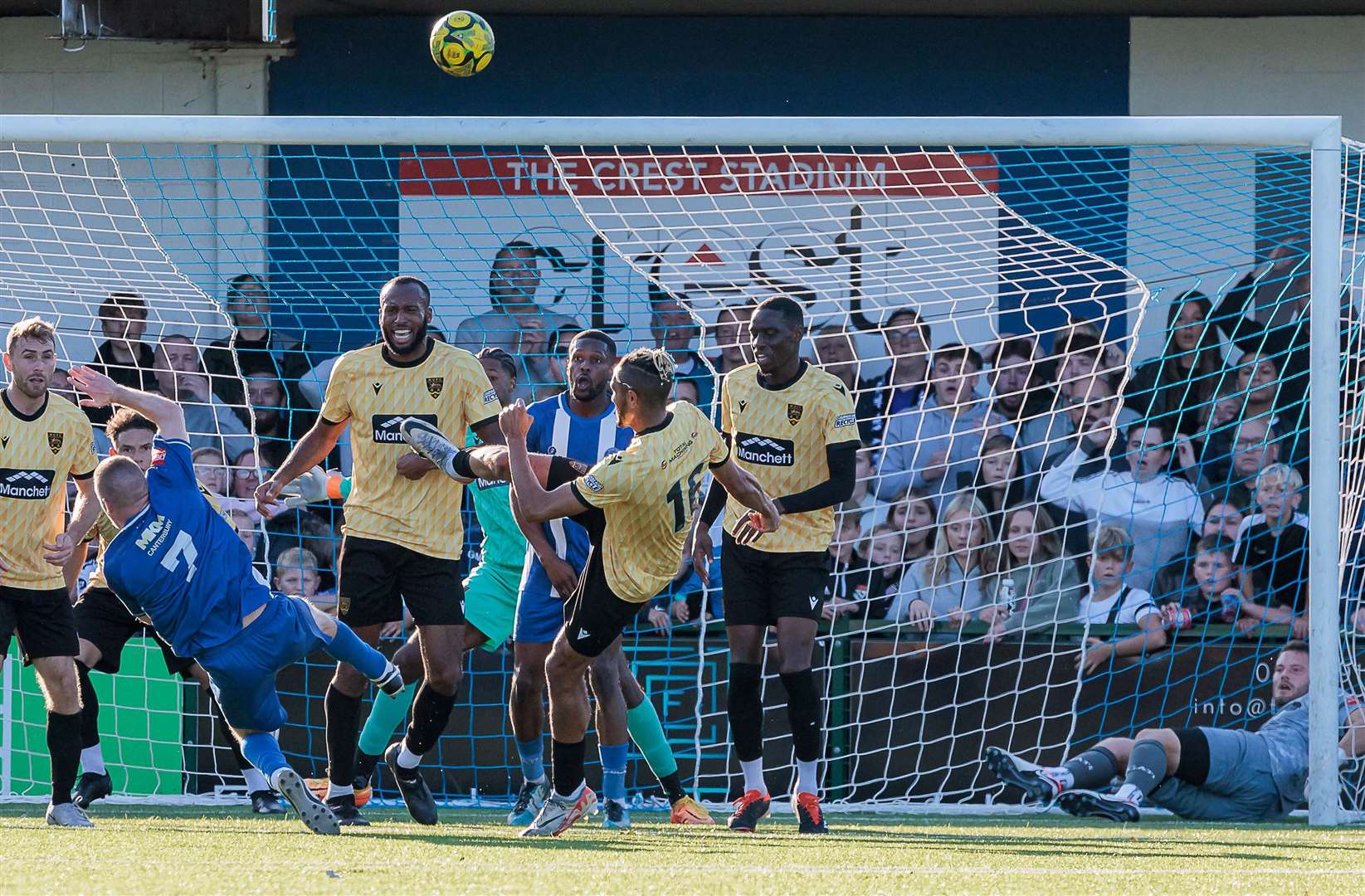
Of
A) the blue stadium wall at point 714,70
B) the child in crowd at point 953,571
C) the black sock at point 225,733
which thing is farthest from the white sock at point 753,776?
the blue stadium wall at point 714,70

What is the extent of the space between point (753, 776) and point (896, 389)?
3.19 metres

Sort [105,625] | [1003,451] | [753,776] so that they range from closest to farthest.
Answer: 1. [753,776]
2. [105,625]
3. [1003,451]

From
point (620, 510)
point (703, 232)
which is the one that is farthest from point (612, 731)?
point (703, 232)

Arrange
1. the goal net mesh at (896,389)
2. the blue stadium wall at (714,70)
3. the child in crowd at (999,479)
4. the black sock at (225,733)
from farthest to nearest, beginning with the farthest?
the blue stadium wall at (714,70) → the child in crowd at (999,479) → the goal net mesh at (896,389) → the black sock at (225,733)

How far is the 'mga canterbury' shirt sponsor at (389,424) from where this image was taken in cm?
Answer: 639

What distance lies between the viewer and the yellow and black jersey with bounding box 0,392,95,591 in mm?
6695

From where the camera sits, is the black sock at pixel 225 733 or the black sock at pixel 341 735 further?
the black sock at pixel 225 733

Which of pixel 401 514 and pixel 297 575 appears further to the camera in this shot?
pixel 297 575

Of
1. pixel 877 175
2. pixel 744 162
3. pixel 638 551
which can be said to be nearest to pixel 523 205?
pixel 744 162

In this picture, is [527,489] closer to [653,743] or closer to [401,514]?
[401,514]

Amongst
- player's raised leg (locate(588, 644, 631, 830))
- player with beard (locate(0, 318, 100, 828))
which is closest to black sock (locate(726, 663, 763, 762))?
player's raised leg (locate(588, 644, 631, 830))

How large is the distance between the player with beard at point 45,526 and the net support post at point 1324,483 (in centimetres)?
458

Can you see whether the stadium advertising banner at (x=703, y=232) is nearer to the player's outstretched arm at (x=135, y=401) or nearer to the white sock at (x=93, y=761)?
the white sock at (x=93, y=761)

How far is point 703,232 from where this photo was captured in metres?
11.0
